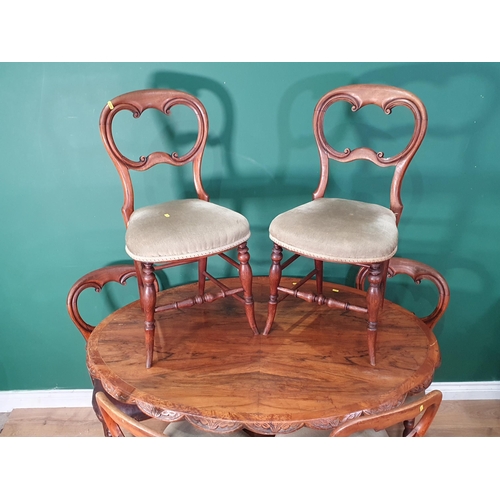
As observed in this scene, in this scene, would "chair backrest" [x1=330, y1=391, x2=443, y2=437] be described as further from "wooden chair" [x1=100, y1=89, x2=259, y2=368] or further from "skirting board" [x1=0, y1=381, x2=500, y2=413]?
"skirting board" [x1=0, y1=381, x2=500, y2=413]

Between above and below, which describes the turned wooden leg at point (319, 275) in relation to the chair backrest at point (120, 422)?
below

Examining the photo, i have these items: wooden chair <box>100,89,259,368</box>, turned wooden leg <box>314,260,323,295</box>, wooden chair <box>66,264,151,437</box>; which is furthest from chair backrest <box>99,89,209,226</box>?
turned wooden leg <box>314,260,323,295</box>

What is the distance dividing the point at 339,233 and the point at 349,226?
7 cm

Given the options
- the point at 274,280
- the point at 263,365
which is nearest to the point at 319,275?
the point at 274,280

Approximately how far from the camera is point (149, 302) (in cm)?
180

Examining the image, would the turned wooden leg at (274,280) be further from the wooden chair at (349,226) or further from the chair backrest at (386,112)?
the chair backrest at (386,112)

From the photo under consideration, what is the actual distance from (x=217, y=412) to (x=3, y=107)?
1680 millimetres

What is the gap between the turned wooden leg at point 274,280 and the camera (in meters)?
1.94

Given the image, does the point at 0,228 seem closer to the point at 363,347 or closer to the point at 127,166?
the point at 127,166

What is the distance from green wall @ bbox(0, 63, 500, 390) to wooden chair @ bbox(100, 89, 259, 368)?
7.0 inches

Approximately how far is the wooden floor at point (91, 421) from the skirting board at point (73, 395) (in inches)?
1.2

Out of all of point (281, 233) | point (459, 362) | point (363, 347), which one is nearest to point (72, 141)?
point (281, 233)

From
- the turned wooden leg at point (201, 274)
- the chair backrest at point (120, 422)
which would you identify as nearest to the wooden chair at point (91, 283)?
the turned wooden leg at point (201, 274)

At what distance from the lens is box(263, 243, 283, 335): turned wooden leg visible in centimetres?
194
